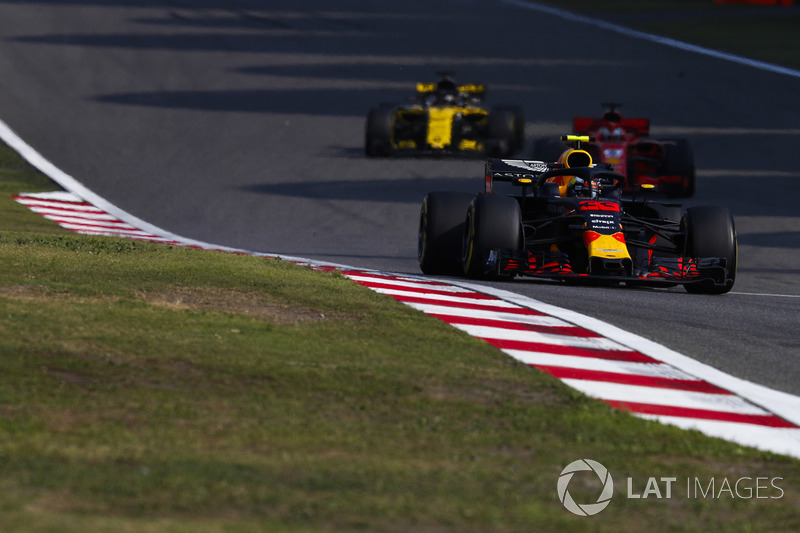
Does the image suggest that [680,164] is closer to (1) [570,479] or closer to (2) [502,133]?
(2) [502,133]

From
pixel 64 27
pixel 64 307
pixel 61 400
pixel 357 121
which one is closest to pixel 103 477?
pixel 61 400

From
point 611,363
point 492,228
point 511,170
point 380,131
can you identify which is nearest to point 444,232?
point 492,228

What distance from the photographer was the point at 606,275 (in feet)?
39.5

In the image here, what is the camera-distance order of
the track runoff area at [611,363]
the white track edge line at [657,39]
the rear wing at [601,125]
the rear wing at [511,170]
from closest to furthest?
the track runoff area at [611,363] → the rear wing at [511,170] → the rear wing at [601,125] → the white track edge line at [657,39]

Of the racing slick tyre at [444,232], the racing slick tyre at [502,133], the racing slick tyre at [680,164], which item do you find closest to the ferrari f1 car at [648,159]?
the racing slick tyre at [680,164]

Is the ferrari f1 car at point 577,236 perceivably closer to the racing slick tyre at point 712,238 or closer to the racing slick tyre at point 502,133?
the racing slick tyre at point 712,238

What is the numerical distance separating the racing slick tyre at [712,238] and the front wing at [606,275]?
5.0 inches

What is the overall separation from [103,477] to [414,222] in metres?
14.1

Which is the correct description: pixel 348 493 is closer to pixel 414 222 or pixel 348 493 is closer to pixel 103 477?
pixel 103 477

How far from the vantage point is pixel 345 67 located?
3497 centimetres

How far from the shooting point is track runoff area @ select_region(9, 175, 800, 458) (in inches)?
261

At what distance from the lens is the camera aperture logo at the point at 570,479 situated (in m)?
4.97

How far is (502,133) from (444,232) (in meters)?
10.7

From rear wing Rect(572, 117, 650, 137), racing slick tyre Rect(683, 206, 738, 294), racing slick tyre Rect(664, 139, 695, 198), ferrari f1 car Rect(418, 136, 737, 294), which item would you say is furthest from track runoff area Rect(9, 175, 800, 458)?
rear wing Rect(572, 117, 650, 137)
